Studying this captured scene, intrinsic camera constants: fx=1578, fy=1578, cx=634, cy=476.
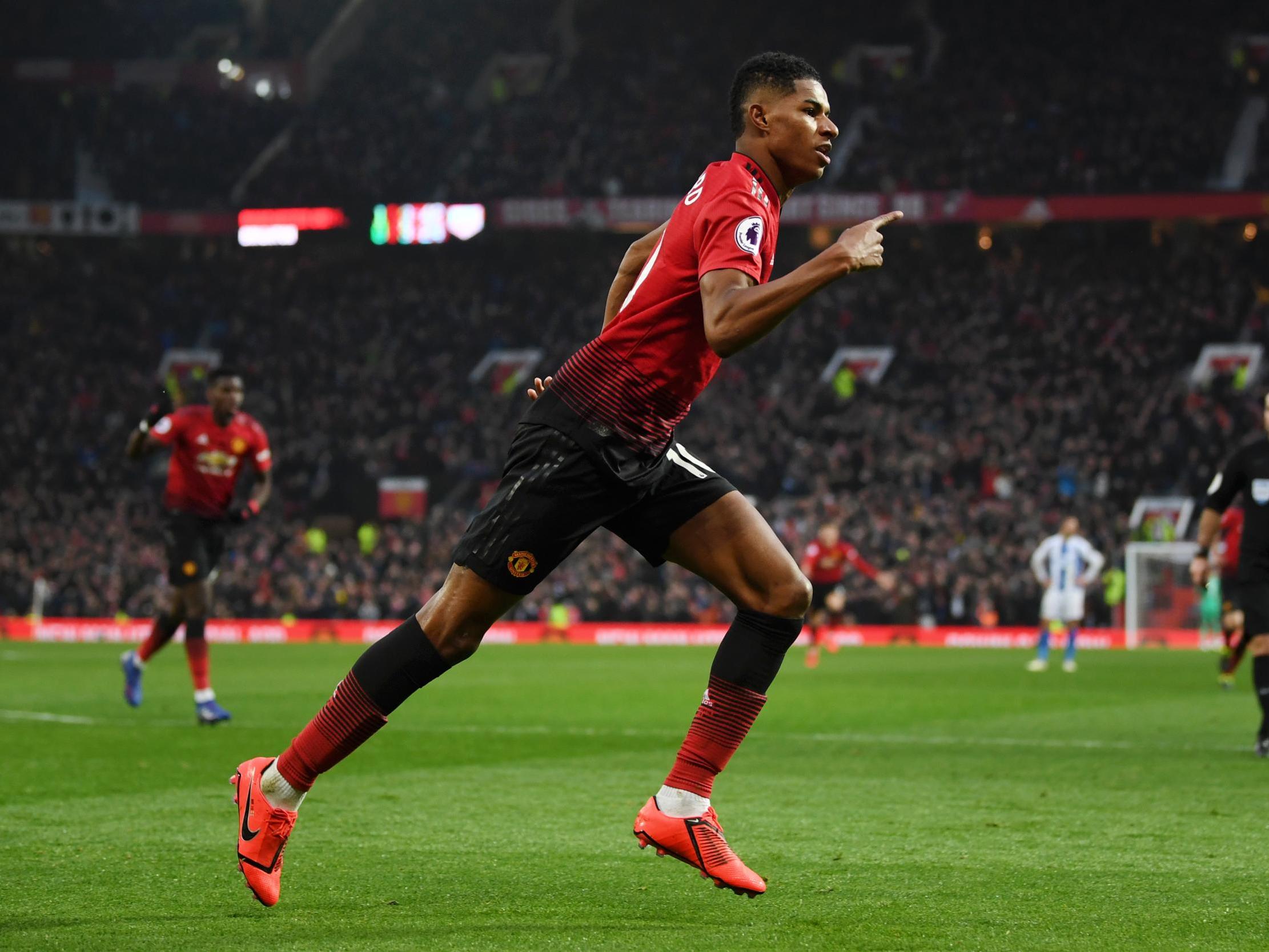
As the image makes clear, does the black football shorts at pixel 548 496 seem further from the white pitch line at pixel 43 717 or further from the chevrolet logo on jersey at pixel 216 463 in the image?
the white pitch line at pixel 43 717

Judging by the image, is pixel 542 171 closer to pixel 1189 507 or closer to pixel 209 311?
pixel 209 311

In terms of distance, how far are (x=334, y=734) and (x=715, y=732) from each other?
118cm

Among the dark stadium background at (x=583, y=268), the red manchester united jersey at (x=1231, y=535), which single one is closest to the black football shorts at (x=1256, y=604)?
the red manchester united jersey at (x=1231, y=535)

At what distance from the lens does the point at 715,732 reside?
4.98 metres

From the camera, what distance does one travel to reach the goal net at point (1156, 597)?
93.3 ft

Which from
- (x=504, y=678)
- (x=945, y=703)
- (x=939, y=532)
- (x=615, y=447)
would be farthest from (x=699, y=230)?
(x=939, y=532)

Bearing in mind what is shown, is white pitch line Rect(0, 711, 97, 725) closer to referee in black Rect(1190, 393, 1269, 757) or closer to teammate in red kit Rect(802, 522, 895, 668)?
referee in black Rect(1190, 393, 1269, 757)

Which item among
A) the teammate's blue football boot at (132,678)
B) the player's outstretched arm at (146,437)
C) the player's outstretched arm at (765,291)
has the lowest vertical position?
the teammate's blue football boot at (132,678)

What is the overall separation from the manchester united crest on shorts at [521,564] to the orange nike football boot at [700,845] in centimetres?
82

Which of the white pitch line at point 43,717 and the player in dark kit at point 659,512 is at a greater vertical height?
the player in dark kit at point 659,512

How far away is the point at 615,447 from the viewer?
15.6 feet

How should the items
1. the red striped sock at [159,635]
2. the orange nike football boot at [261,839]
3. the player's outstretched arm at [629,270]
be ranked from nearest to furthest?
the orange nike football boot at [261,839], the player's outstretched arm at [629,270], the red striped sock at [159,635]

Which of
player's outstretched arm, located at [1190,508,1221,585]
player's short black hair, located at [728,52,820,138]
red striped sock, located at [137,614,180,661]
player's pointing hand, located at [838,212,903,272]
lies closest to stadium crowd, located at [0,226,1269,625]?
red striped sock, located at [137,614,180,661]

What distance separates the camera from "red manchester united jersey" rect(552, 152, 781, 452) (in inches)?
185
